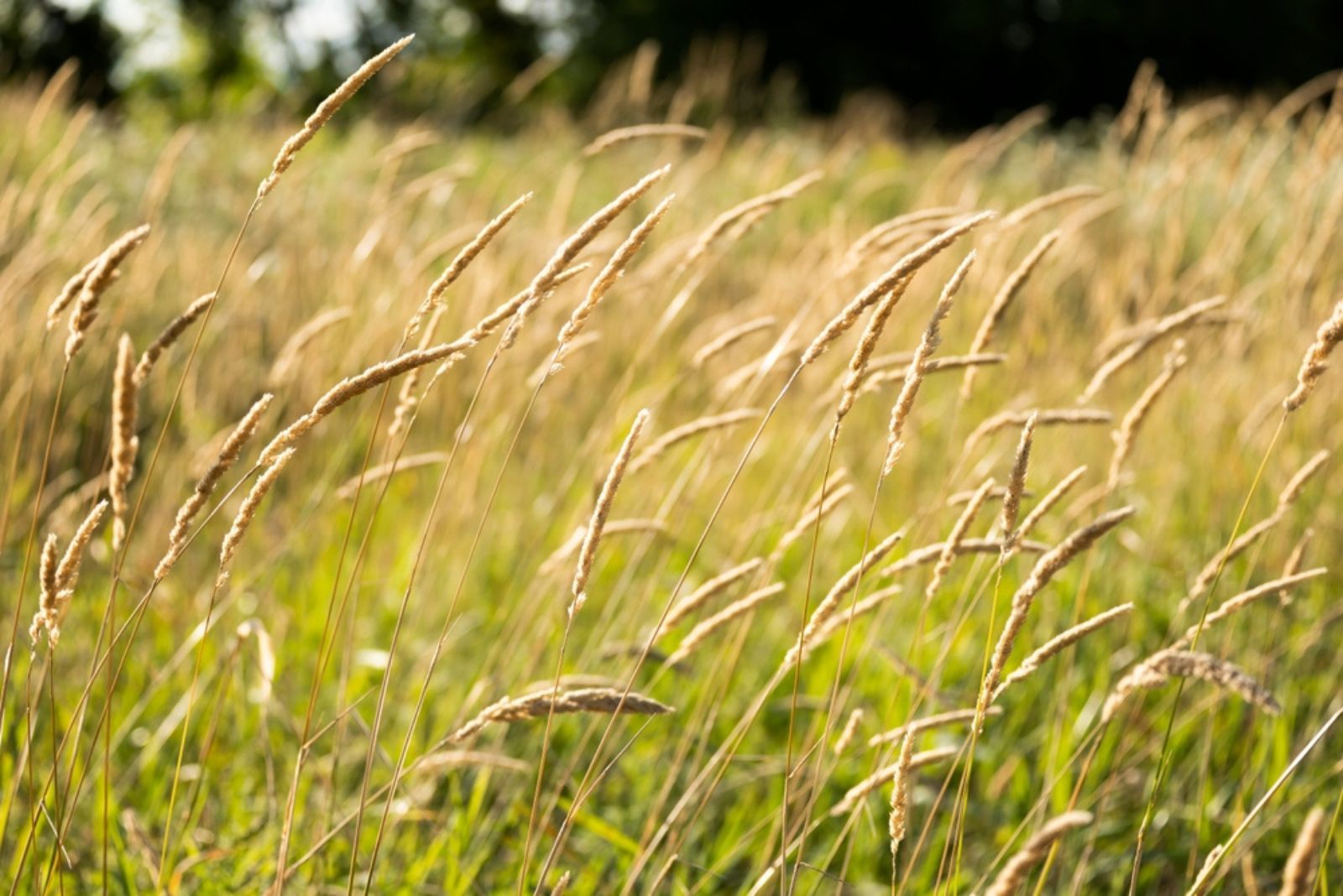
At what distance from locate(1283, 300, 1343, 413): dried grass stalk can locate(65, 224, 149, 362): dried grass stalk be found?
908 millimetres

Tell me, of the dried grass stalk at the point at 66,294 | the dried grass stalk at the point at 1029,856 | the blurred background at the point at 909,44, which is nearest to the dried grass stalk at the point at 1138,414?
the dried grass stalk at the point at 1029,856

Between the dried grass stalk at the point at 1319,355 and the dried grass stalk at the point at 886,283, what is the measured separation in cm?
27

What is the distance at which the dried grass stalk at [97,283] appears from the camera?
37.6 inches

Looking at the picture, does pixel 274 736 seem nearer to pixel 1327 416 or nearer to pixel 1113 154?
pixel 1327 416

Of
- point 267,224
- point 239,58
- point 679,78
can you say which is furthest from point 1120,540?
point 239,58

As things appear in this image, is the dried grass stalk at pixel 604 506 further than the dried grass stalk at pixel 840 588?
No

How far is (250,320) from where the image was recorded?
3311mm

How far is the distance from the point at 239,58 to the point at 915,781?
2479cm

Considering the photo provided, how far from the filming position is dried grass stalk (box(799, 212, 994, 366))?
0.87 metres

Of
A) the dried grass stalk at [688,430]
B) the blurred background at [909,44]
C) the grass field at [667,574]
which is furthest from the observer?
the blurred background at [909,44]

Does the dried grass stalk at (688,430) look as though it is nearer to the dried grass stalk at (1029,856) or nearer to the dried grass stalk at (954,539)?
the dried grass stalk at (954,539)

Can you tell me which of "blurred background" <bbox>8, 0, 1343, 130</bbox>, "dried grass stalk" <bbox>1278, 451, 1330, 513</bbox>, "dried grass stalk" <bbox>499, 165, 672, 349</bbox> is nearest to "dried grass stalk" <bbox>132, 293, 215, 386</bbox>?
"dried grass stalk" <bbox>499, 165, 672, 349</bbox>

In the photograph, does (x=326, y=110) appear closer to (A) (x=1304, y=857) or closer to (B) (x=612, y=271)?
(B) (x=612, y=271)

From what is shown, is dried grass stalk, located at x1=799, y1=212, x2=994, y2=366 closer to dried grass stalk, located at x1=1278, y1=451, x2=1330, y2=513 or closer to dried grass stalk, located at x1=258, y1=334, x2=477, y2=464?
dried grass stalk, located at x1=258, y1=334, x2=477, y2=464
